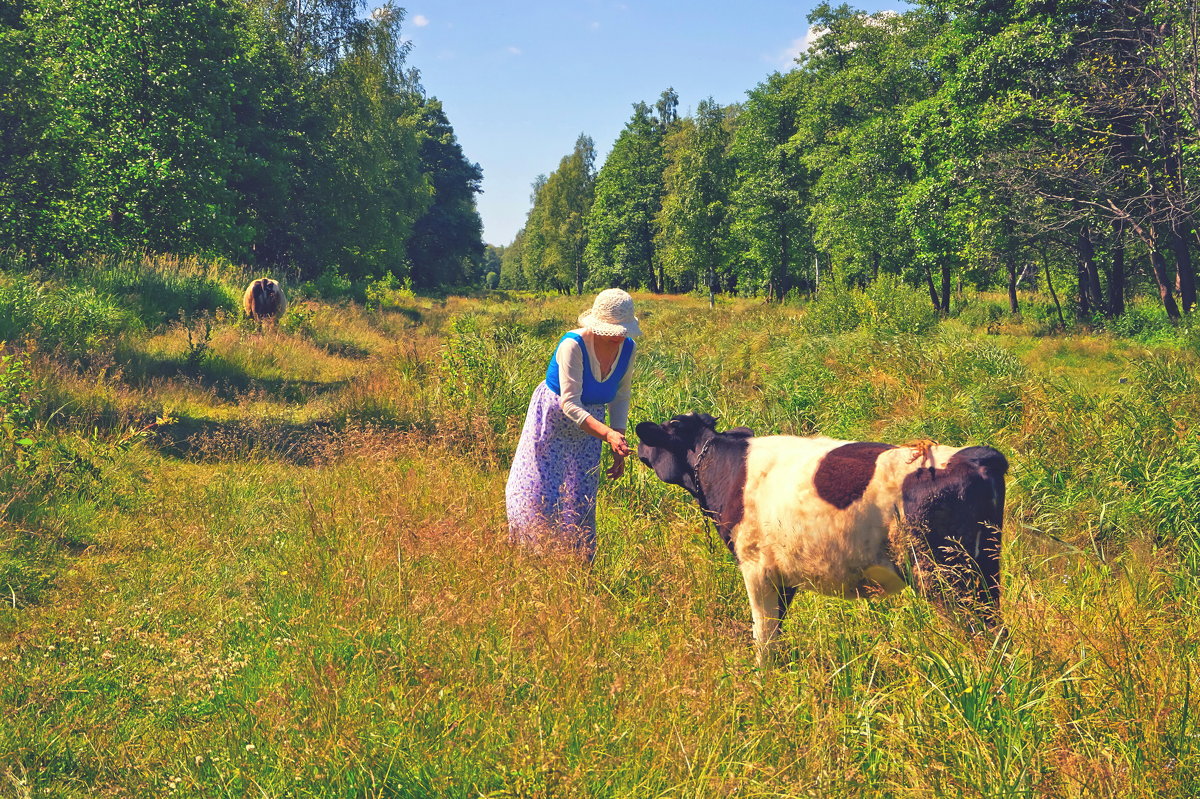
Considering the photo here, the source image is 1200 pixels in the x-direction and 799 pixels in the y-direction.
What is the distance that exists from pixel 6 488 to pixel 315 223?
23696mm

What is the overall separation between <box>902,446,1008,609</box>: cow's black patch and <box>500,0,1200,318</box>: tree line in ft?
40.9

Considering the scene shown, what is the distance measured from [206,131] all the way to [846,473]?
710 inches

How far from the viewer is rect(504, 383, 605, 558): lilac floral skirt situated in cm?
455

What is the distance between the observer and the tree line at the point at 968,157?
16.2m

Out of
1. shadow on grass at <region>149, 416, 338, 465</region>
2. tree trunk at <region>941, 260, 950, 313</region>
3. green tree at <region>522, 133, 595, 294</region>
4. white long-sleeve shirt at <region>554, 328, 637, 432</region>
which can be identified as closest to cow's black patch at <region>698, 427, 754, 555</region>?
white long-sleeve shirt at <region>554, 328, 637, 432</region>

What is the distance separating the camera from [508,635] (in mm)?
3189

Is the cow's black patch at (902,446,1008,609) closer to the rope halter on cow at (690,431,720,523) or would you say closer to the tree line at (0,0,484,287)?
the rope halter on cow at (690,431,720,523)

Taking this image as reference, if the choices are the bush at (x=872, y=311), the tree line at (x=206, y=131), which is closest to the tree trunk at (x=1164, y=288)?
the bush at (x=872, y=311)

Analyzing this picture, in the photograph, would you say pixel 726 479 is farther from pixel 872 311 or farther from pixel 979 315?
pixel 979 315

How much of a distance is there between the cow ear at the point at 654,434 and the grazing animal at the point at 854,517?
305 millimetres

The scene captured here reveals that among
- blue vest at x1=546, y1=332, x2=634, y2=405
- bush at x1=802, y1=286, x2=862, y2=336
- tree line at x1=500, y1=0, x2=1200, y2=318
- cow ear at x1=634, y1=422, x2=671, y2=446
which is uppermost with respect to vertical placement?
tree line at x1=500, y1=0, x2=1200, y2=318

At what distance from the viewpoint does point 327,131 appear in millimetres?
26469

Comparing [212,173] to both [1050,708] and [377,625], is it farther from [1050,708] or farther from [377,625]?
[1050,708]

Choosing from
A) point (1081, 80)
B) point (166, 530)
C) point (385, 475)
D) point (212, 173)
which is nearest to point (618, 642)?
point (385, 475)
